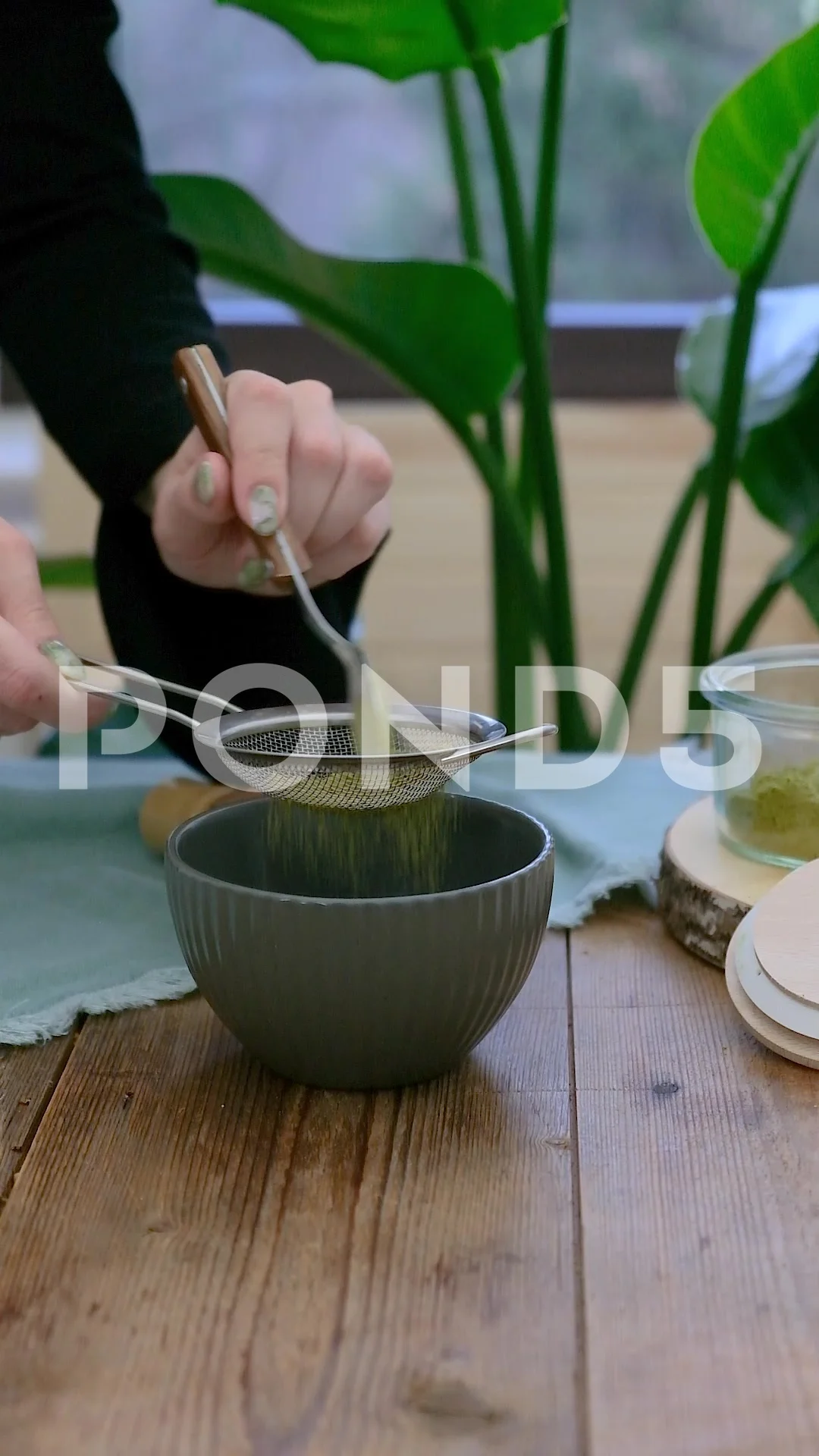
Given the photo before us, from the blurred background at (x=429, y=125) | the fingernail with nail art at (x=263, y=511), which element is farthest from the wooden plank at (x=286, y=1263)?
the blurred background at (x=429, y=125)

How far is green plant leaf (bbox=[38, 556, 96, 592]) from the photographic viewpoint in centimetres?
101

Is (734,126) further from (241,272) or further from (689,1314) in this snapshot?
(689,1314)

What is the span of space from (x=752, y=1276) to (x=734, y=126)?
2.26 ft

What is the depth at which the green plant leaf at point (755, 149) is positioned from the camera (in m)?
0.80

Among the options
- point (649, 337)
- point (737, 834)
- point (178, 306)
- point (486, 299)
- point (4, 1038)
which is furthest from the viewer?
point (649, 337)

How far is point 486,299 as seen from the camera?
0.93 m

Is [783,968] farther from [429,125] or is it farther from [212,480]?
[429,125]

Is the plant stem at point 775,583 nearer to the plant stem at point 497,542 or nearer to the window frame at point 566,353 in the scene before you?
the plant stem at point 497,542

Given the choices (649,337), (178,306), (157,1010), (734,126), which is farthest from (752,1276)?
(649,337)

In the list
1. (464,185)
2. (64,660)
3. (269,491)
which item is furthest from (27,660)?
(464,185)

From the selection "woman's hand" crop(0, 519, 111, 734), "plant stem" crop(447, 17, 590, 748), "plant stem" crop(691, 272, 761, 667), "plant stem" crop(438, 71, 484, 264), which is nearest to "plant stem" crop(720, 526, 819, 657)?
"plant stem" crop(691, 272, 761, 667)

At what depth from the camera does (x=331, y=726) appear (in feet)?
1.90

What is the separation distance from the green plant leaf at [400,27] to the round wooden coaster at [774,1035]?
565 mm

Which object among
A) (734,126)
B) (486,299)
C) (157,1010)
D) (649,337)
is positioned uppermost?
(734,126)
